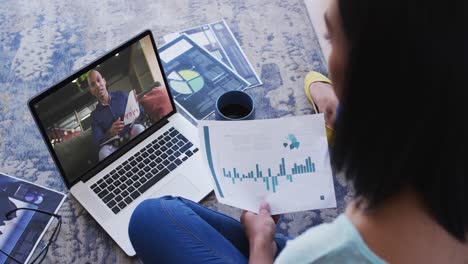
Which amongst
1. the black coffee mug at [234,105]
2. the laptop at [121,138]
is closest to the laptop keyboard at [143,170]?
the laptop at [121,138]

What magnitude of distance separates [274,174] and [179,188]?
205 millimetres

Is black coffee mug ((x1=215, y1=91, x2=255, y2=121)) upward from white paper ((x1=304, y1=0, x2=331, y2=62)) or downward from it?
upward

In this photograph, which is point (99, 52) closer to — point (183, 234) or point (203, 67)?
point (203, 67)

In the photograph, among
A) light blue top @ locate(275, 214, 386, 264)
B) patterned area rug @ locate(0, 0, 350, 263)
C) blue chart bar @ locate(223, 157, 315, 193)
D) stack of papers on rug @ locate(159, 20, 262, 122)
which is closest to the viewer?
light blue top @ locate(275, 214, 386, 264)

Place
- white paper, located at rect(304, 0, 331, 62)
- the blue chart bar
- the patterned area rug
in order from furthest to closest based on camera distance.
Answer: white paper, located at rect(304, 0, 331, 62) < the patterned area rug < the blue chart bar

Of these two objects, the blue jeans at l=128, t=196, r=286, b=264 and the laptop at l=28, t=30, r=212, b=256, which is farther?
the laptop at l=28, t=30, r=212, b=256

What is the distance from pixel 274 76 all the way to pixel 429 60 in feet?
2.67

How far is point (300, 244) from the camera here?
58 centimetres

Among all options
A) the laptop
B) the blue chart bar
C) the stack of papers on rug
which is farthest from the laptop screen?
the blue chart bar

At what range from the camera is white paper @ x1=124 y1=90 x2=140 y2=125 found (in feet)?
3.30

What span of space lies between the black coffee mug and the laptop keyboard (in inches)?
4.2

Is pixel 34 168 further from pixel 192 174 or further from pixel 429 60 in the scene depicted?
pixel 429 60

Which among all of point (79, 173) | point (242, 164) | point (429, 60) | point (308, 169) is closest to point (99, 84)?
point (79, 173)

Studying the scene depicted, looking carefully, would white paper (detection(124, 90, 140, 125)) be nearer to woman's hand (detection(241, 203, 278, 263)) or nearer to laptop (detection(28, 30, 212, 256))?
laptop (detection(28, 30, 212, 256))
